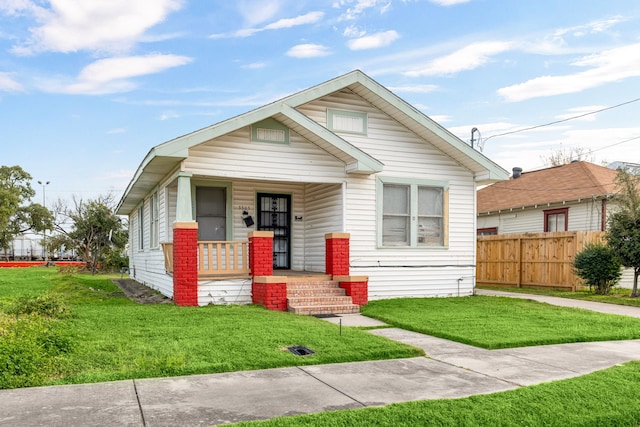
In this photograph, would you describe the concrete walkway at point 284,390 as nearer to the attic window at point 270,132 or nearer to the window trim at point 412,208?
the window trim at point 412,208

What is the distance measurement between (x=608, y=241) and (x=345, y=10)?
9671mm

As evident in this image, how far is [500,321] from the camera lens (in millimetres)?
9320

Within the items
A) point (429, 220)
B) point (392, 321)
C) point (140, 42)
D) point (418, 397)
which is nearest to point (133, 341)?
point (418, 397)

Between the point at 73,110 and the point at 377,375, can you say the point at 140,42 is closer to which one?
the point at 73,110

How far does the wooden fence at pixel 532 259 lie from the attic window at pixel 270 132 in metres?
9.82

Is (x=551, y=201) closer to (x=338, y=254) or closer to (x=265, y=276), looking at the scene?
(x=338, y=254)

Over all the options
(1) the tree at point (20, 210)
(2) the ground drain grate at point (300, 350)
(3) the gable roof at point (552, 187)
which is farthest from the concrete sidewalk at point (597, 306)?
(1) the tree at point (20, 210)

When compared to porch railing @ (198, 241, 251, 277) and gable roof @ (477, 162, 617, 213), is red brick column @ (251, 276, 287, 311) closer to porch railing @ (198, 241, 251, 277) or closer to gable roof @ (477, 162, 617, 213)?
porch railing @ (198, 241, 251, 277)

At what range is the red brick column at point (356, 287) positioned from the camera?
11297 millimetres

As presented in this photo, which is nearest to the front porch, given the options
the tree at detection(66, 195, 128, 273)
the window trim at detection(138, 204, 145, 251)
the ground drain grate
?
the ground drain grate

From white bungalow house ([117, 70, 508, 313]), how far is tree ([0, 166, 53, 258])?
31245 millimetres

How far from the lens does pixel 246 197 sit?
13445 mm

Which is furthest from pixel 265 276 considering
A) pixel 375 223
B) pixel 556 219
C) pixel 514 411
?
pixel 556 219

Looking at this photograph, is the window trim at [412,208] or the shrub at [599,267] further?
the shrub at [599,267]
